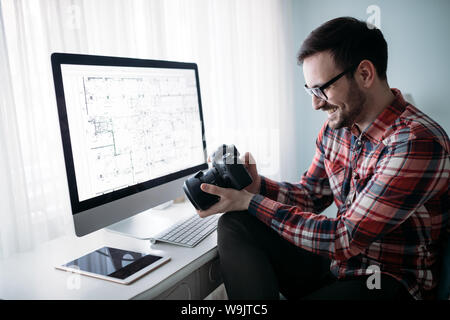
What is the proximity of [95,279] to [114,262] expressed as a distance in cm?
7

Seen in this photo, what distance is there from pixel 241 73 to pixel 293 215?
46.1 inches

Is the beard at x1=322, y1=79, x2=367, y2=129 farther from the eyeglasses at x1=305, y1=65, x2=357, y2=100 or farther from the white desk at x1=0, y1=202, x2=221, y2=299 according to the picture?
the white desk at x1=0, y1=202, x2=221, y2=299

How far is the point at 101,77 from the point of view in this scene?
89 cm

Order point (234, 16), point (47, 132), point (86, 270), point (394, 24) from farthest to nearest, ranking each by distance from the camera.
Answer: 1. point (394, 24)
2. point (234, 16)
3. point (47, 132)
4. point (86, 270)

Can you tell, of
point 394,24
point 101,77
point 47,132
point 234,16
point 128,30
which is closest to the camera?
point 101,77

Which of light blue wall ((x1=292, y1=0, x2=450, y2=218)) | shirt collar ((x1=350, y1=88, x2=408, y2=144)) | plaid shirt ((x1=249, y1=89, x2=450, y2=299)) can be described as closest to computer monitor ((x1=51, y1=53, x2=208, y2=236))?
plaid shirt ((x1=249, y1=89, x2=450, y2=299))

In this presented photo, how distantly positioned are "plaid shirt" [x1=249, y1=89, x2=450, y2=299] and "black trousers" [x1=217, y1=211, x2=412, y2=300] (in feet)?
0.13

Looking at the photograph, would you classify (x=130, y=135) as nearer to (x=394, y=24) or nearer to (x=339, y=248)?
(x=339, y=248)

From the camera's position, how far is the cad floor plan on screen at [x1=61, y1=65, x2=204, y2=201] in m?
0.85

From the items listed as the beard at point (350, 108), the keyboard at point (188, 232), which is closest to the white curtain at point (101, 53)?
the keyboard at point (188, 232)

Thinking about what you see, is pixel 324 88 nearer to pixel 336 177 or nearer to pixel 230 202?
pixel 336 177

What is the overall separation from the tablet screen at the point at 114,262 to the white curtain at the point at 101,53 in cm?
26

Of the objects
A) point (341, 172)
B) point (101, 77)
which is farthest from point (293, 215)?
point (101, 77)

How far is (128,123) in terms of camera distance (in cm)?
96
